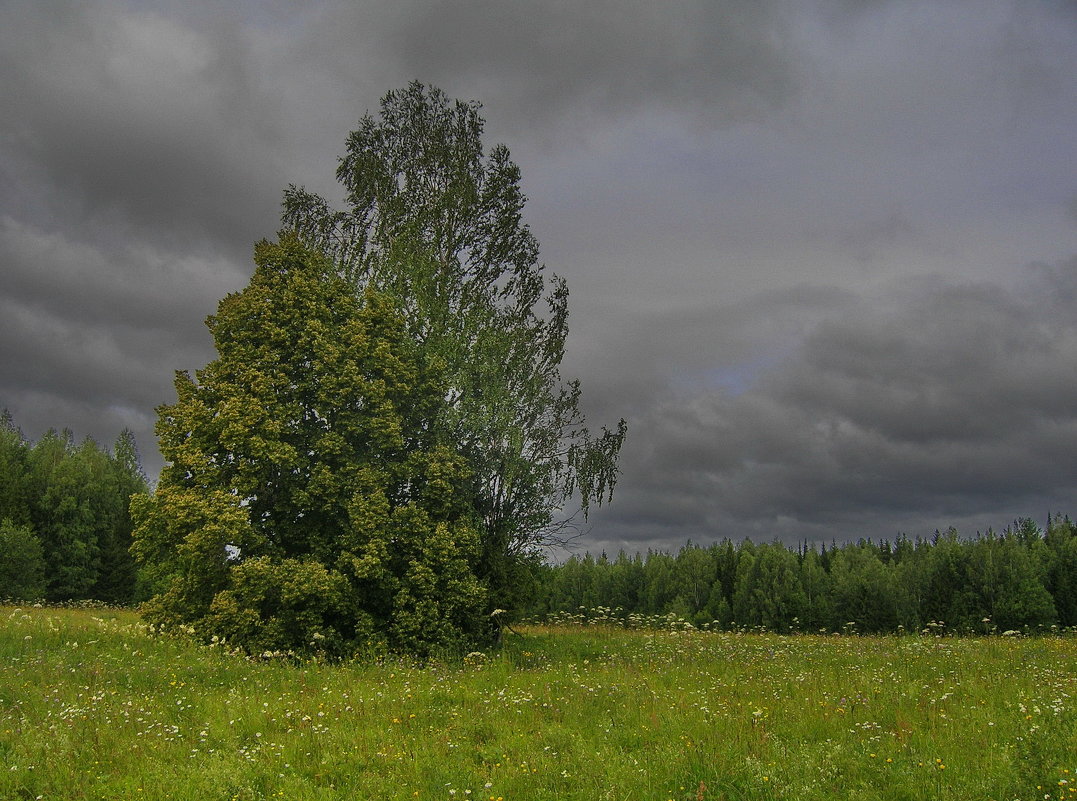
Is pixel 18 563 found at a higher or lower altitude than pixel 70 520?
lower

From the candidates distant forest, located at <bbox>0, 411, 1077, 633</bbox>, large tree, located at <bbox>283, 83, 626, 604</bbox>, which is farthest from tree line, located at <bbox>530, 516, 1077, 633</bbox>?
large tree, located at <bbox>283, 83, 626, 604</bbox>

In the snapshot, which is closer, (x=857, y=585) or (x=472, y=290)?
(x=472, y=290)

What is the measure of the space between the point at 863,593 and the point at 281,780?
83.5m

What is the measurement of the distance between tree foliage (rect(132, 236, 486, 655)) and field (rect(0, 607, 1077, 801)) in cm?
201

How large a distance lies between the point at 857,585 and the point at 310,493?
80.1 m

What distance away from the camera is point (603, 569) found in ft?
398

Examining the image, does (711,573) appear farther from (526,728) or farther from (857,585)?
(526,728)

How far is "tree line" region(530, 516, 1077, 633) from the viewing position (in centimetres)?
7144

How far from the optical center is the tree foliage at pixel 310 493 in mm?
17422

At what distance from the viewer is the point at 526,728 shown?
419 inches

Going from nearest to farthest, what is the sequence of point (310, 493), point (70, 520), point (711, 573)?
point (310, 493) → point (70, 520) → point (711, 573)

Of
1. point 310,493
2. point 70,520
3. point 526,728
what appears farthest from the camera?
point 70,520

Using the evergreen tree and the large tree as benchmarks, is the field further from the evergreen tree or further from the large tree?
the evergreen tree

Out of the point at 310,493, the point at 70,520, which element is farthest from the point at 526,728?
the point at 70,520
